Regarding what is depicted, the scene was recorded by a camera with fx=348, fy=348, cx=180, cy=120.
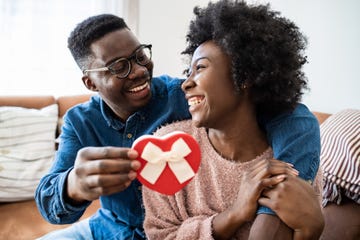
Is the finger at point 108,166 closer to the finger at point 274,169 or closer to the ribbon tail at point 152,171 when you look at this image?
the ribbon tail at point 152,171

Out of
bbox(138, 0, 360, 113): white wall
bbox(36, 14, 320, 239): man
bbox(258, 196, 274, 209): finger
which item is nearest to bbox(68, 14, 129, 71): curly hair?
bbox(36, 14, 320, 239): man

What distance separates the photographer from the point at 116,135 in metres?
1.25

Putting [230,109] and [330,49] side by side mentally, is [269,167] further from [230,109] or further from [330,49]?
[330,49]

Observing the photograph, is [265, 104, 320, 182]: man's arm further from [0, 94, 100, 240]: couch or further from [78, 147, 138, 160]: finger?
[0, 94, 100, 240]: couch

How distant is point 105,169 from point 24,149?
1.76 metres

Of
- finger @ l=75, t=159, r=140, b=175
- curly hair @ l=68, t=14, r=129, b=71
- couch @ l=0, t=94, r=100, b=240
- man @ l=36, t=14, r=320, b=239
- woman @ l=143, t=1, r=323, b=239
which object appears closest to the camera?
finger @ l=75, t=159, r=140, b=175

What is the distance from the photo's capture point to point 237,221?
2.94 ft

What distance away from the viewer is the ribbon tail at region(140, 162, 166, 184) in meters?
0.85

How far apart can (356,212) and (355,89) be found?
3.06ft

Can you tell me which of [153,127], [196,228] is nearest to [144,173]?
[196,228]

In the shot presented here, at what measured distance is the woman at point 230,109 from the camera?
971mm

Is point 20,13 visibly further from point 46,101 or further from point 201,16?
point 201,16

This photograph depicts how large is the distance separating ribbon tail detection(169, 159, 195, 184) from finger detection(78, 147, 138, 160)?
13cm

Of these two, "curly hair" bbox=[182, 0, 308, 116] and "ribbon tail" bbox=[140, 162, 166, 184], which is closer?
"ribbon tail" bbox=[140, 162, 166, 184]
